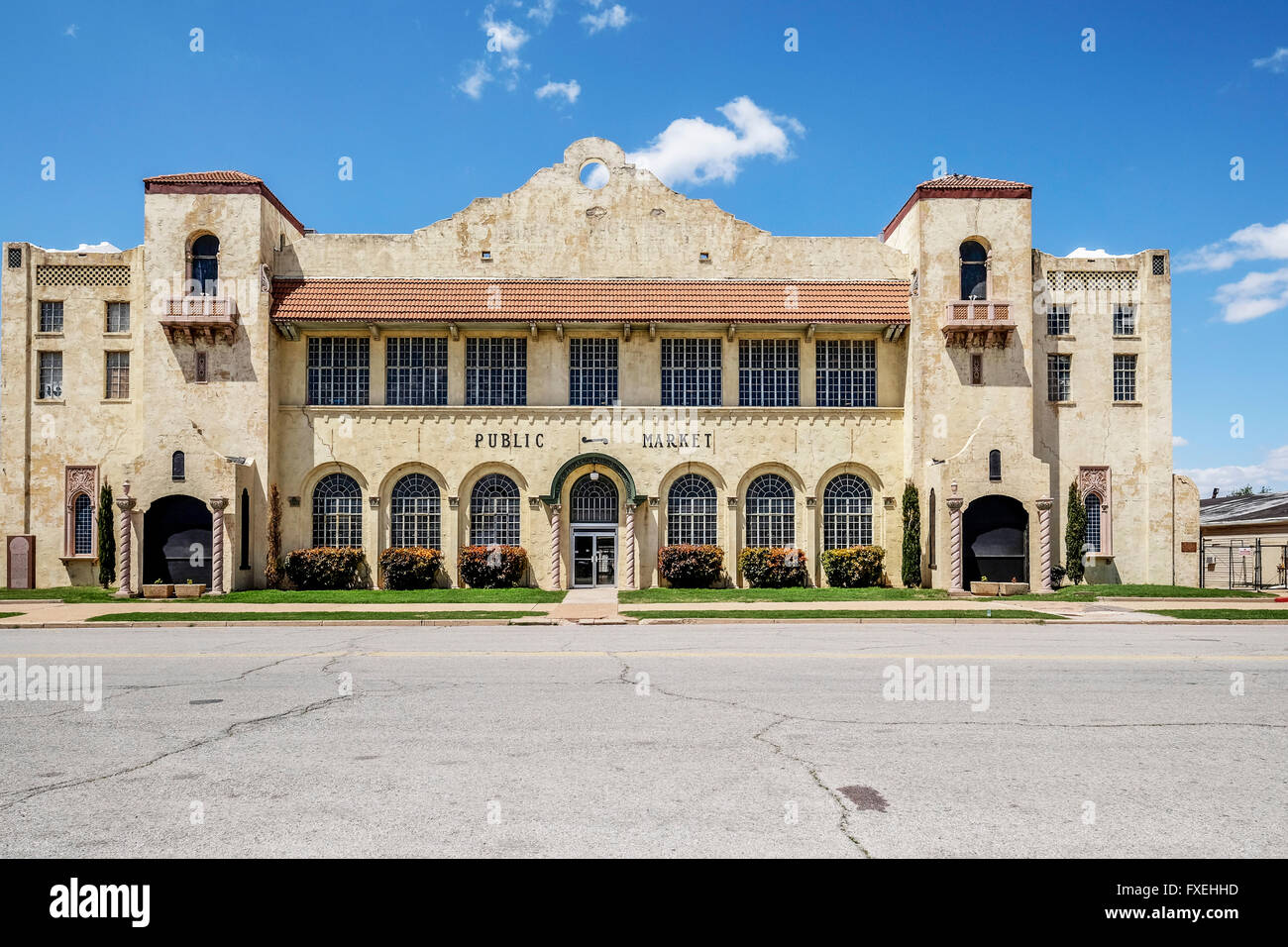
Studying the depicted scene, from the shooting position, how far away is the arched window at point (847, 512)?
29.9 meters

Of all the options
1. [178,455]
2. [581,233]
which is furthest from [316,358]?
[581,233]

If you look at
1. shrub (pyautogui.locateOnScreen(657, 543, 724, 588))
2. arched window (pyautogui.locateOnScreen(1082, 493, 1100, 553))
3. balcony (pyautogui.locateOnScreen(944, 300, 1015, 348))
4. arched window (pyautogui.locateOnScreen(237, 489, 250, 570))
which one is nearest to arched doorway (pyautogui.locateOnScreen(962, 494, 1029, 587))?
arched window (pyautogui.locateOnScreen(1082, 493, 1100, 553))

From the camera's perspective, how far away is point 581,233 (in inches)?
1198

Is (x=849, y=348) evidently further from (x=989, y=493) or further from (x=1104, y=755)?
(x=1104, y=755)

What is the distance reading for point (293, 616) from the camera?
779 inches

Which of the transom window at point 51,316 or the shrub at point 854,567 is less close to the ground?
the transom window at point 51,316

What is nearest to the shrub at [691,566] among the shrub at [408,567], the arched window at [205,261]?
the shrub at [408,567]

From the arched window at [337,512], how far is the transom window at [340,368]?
2719 mm

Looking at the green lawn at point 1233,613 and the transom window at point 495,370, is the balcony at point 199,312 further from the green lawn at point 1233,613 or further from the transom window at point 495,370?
the green lawn at point 1233,613

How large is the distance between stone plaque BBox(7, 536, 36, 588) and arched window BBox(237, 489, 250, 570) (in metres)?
7.42

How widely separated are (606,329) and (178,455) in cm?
1345

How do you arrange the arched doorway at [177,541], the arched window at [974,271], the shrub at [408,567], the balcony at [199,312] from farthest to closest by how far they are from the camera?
the arched window at [974,271]
the shrub at [408,567]
the balcony at [199,312]
the arched doorway at [177,541]

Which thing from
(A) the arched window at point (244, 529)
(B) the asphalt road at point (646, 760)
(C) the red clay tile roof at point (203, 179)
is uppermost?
(C) the red clay tile roof at point (203, 179)

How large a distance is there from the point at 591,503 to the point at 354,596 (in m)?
7.92
